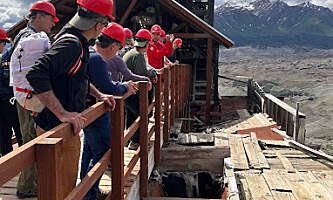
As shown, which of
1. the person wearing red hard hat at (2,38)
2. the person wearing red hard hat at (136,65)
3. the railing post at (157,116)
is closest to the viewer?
the person wearing red hard hat at (2,38)

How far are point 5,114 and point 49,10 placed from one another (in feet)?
5.45

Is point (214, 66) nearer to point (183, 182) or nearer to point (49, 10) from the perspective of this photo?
point (183, 182)

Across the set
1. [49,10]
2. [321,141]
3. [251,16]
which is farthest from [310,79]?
[251,16]

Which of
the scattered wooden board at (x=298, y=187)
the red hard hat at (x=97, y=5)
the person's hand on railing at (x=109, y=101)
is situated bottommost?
the scattered wooden board at (x=298, y=187)

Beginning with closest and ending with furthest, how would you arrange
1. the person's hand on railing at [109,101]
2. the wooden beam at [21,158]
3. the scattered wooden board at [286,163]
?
the wooden beam at [21,158], the person's hand on railing at [109,101], the scattered wooden board at [286,163]

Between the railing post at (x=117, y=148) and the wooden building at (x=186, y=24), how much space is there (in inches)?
375

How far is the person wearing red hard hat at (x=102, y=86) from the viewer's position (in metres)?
3.42

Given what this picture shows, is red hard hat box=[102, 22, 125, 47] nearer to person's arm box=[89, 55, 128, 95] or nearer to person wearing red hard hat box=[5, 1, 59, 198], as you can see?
person's arm box=[89, 55, 128, 95]

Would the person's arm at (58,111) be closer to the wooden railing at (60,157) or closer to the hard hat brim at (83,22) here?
the wooden railing at (60,157)

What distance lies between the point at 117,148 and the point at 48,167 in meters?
1.50

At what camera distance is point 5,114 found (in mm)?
4234

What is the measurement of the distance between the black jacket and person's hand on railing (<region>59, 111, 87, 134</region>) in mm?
221

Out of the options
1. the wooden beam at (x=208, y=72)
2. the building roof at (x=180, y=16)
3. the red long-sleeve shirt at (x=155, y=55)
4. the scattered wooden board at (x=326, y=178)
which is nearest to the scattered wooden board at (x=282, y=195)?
the scattered wooden board at (x=326, y=178)

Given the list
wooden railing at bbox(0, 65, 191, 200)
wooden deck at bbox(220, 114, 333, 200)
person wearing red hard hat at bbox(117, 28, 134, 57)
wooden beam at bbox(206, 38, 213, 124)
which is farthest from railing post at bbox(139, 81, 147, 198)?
wooden beam at bbox(206, 38, 213, 124)
